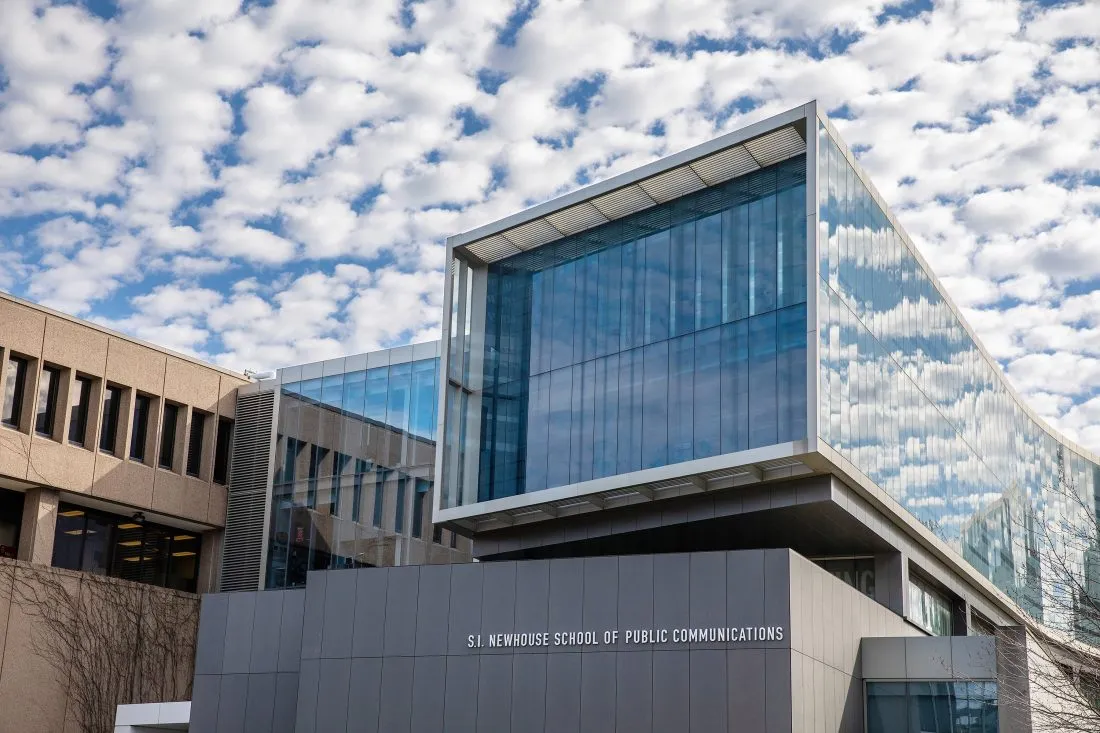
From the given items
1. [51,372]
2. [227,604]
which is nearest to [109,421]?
[51,372]

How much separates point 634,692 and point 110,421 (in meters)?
24.0

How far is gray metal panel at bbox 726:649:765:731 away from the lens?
82.3ft

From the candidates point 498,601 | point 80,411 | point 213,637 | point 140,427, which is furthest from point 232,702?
point 140,427

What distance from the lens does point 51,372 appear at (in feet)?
137

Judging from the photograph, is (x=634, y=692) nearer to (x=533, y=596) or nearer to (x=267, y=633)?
(x=533, y=596)

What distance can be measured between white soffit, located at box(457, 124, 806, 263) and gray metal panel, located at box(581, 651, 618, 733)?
11766mm

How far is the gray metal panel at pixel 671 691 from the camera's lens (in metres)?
25.6

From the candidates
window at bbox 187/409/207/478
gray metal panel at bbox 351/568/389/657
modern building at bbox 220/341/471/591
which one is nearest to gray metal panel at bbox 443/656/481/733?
gray metal panel at bbox 351/568/389/657

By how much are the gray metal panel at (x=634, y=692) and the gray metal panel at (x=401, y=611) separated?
4985mm

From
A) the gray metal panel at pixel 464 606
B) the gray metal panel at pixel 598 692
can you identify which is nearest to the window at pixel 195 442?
the gray metal panel at pixel 464 606

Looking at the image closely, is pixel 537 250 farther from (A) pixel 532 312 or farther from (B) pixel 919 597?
(B) pixel 919 597

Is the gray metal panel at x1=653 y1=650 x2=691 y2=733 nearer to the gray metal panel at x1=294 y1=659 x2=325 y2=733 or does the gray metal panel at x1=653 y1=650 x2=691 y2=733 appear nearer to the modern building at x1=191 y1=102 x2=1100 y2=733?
the modern building at x1=191 y1=102 x2=1100 y2=733

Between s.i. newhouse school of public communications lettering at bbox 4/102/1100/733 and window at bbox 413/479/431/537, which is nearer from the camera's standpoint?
s.i. newhouse school of public communications lettering at bbox 4/102/1100/733

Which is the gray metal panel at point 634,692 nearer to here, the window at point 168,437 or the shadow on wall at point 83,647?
the shadow on wall at point 83,647
